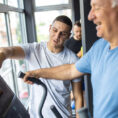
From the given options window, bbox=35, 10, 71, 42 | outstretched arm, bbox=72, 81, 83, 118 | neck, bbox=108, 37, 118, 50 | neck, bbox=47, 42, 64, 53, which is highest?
window, bbox=35, 10, 71, 42

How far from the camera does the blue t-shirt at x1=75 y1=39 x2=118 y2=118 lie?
3.38 ft

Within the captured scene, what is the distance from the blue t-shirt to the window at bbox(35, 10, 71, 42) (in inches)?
135

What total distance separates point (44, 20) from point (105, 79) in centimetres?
376

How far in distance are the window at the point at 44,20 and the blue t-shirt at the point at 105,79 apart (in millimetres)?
3422

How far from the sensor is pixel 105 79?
3.59 feet

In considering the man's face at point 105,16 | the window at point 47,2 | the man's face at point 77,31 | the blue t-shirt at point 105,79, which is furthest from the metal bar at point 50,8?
the man's face at point 105,16

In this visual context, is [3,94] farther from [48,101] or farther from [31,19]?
[31,19]

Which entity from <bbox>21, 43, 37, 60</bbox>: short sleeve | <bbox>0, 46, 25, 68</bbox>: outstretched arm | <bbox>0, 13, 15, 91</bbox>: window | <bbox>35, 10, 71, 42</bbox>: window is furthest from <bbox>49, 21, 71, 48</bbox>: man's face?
<bbox>35, 10, 71, 42</bbox>: window

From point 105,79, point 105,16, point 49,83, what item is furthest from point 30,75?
point 105,16

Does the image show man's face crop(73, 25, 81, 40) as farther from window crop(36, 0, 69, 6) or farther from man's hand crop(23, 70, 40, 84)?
man's hand crop(23, 70, 40, 84)

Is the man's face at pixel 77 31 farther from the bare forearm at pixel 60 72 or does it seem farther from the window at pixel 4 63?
the bare forearm at pixel 60 72

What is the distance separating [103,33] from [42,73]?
59 centimetres

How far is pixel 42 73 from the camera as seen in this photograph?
1397 mm

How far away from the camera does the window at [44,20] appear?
4.55 meters
